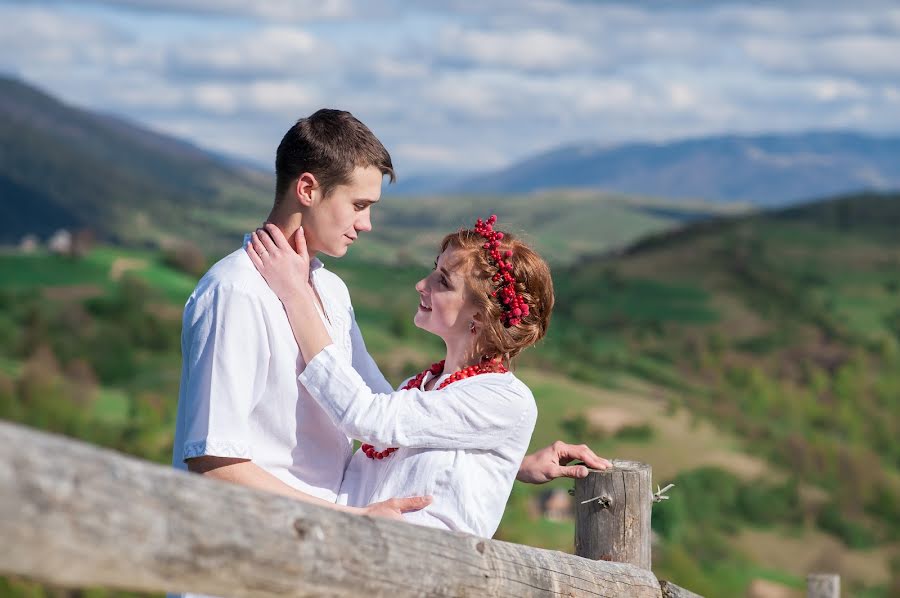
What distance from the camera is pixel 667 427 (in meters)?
28.7

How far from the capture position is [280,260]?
12.3ft

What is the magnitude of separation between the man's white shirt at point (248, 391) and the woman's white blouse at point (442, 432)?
0.14 meters

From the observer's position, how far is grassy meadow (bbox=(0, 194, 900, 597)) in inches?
1017

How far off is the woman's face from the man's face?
314mm

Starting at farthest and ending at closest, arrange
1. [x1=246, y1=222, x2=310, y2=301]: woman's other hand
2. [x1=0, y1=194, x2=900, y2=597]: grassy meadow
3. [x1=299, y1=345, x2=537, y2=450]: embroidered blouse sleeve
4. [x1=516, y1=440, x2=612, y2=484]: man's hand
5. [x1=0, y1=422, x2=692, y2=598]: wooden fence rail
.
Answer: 1. [x1=0, y1=194, x2=900, y2=597]: grassy meadow
2. [x1=516, y1=440, x2=612, y2=484]: man's hand
3. [x1=246, y1=222, x2=310, y2=301]: woman's other hand
4. [x1=299, y1=345, x2=537, y2=450]: embroidered blouse sleeve
5. [x1=0, y1=422, x2=692, y2=598]: wooden fence rail

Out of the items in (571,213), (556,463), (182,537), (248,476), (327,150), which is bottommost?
(182,537)

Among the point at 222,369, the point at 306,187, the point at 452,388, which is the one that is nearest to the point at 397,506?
the point at 452,388

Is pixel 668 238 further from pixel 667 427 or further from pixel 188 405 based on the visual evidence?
pixel 188 405

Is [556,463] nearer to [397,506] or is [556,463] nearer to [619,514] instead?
[619,514]

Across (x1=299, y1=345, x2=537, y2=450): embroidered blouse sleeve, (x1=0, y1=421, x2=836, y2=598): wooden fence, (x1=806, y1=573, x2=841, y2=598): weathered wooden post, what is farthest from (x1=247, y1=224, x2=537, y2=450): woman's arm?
(x1=806, y1=573, x2=841, y2=598): weathered wooden post

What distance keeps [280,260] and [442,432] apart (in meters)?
0.82

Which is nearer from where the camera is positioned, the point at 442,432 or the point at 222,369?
the point at 222,369

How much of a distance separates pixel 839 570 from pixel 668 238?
66.4 ft

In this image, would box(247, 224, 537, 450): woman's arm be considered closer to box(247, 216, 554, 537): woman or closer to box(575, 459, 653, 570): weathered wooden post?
box(247, 216, 554, 537): woman
